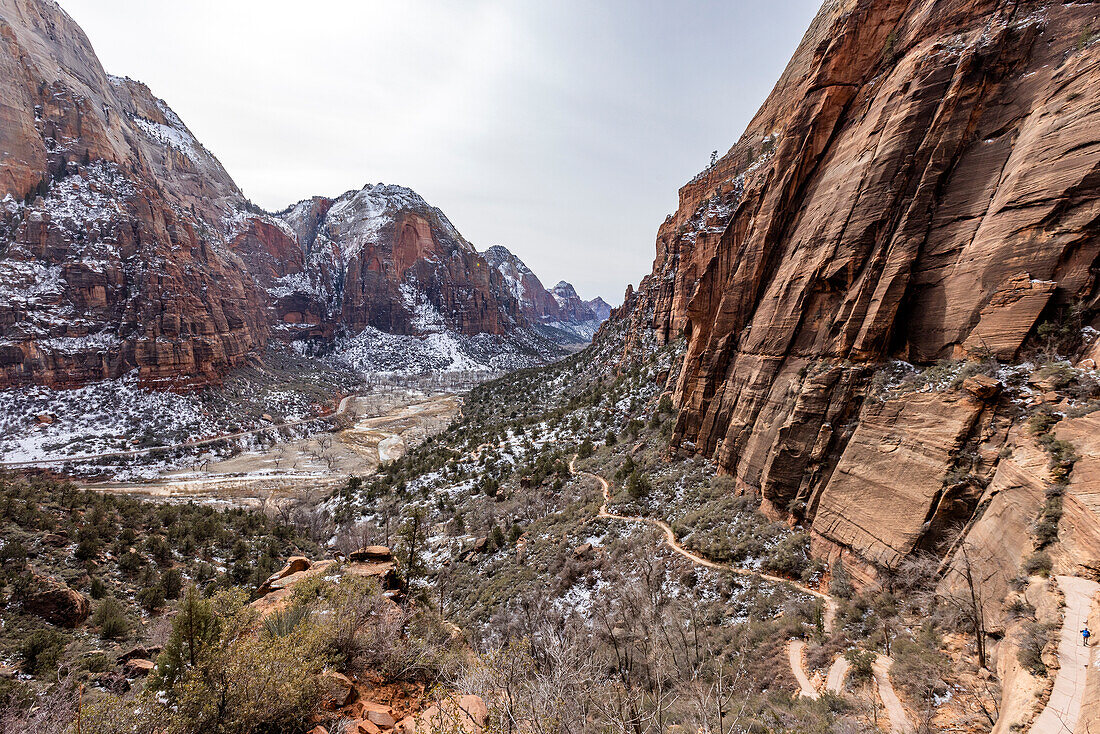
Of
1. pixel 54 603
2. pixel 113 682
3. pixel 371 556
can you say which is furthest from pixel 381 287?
pixel 113 682

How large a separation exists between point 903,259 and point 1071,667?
11.7 m

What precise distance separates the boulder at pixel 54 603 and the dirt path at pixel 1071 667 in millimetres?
22584

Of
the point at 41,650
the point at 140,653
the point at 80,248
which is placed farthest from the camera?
the point at 80,248

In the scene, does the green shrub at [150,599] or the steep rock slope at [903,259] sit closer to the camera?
the steep rock slope at [903,259]

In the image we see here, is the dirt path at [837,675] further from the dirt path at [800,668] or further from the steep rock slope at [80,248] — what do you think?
the steep rock slope at [80,248]

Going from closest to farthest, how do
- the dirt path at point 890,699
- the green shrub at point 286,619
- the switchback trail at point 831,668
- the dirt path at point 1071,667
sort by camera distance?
the dirt path at point 1071,667 < the dirt path at point 890,699 < the switchback trail at point 831,668 < the green shrub at point 286,619

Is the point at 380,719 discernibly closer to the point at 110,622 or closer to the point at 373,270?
the point at 110,622

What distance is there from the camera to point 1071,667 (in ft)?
17.5

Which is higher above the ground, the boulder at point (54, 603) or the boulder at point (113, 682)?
the boulder at point (113, 682)

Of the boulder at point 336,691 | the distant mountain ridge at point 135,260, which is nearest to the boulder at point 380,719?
the boulder at point 336,691

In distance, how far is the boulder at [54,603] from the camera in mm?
11578

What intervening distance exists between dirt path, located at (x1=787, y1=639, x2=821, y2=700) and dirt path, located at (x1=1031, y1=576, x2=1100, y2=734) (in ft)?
13.9

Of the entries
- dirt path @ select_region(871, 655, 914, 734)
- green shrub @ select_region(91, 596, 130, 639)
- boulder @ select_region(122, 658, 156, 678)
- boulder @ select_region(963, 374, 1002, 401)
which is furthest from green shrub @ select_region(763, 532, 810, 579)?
green shrub @ select_region(91, 596, 130, 639)

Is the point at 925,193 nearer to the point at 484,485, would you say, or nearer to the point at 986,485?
the point at 986,485
